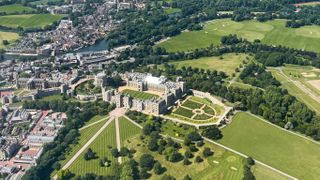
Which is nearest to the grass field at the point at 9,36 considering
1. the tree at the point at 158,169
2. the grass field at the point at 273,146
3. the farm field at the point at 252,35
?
the farm field at the point at 252,35

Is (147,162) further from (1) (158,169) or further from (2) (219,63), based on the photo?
(2) (219,63)

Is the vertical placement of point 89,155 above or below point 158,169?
below

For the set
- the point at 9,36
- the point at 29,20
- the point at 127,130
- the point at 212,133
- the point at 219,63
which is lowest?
the point at 127,130

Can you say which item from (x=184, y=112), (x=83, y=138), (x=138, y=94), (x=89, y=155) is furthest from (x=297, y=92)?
(x=89, y=155)

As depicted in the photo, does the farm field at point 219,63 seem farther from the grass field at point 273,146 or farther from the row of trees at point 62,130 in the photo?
the row of trees at point 62,130

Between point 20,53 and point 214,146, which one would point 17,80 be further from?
point 214,146

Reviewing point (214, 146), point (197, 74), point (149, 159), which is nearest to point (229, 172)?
point (214, 146)

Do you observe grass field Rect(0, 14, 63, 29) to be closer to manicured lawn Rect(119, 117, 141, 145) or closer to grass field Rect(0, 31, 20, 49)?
grass field Rect(0, 31, 20, 49)
